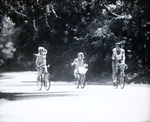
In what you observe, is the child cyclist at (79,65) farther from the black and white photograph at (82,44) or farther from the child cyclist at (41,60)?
the child cyclist at (41,60)

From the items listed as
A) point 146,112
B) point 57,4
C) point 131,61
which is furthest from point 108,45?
point 146,112

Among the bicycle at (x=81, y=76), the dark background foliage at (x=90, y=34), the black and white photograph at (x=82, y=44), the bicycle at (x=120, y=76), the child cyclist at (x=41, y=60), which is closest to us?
the black and white photograph at (x=82, y=44)

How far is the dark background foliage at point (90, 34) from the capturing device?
19.8 meters

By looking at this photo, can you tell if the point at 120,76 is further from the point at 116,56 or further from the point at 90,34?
the point at 90,34

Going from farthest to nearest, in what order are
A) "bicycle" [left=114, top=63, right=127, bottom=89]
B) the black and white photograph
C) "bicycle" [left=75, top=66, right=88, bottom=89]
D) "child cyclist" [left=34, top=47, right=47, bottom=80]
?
"bicycle" [left=75, top=66, right=88, bottom=89]
"bicycle" [left=114, top=63, right=127, bottom=89]
"child cyclist" [left=34, top=47, right=47, bottom=80]
the black and white photograph

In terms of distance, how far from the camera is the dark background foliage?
19812mm

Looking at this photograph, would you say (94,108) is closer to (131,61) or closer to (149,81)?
(149,81)

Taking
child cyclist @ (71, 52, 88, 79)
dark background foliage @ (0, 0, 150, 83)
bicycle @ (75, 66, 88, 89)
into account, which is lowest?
bicycle @ (75, 66, 88, 89)

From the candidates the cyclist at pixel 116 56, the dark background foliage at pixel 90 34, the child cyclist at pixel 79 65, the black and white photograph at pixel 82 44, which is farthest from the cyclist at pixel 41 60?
the cyclist at pixel 116 56

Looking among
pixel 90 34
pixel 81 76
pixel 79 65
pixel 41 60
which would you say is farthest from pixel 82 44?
pixel 41 60

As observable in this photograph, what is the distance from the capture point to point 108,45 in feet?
74.9

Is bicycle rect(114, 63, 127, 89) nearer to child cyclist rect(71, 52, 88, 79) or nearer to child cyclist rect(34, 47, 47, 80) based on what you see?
child cyclist rect(71, 52, 88, 79)

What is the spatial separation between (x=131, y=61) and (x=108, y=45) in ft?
5.93

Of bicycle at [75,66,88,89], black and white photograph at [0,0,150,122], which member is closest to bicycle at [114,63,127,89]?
black and white photograph at [0,0,150,122]
